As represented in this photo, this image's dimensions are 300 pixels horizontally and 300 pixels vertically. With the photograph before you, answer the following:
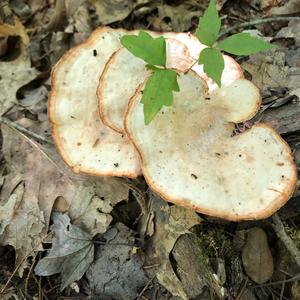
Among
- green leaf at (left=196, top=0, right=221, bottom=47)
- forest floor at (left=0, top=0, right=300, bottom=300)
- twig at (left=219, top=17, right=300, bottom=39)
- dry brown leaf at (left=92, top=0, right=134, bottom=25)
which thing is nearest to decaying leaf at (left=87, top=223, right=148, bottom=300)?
forest floor at (left=0, top=0, right=300, bottom=300)

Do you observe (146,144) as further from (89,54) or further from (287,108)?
(287,108)

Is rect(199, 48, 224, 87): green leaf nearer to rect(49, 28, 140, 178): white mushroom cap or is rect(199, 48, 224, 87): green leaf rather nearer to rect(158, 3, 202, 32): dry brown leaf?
rect(49, 28, 140, 178): white mushroom cap

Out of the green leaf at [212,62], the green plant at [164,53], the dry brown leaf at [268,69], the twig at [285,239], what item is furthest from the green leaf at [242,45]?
the twig at [285,239]

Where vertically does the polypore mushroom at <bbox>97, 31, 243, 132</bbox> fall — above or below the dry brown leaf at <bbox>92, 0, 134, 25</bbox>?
above

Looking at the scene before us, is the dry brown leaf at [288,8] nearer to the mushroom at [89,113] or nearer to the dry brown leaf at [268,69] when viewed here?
the dry brown leaf at [268,69]

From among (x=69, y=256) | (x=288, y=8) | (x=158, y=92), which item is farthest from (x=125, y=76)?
(x=288, y=8)

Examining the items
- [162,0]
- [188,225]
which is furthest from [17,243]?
[162,0]
